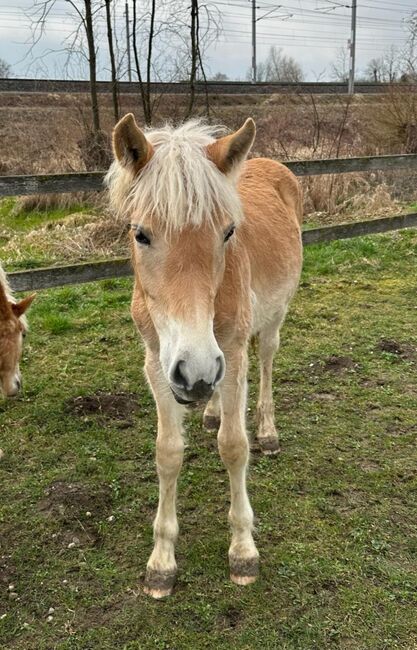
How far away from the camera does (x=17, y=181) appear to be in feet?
15.2

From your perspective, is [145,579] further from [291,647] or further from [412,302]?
[412,302]

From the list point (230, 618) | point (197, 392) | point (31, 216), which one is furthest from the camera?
point (31, 216)

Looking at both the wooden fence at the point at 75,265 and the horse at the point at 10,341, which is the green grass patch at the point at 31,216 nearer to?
the wooden fence at the point at 75,265

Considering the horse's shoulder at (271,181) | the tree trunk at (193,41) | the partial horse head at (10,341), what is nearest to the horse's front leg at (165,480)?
the partial horse head at (10,341)

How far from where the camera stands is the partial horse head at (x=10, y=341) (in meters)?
3.79

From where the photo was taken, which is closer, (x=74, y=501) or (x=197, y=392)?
(x=197, y=392)

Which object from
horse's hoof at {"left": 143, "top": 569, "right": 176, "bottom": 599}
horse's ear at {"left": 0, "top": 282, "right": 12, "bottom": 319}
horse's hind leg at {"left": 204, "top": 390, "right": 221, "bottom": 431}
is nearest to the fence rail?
horse's ear at {"left": 0, "top": 282, "right": 12, "bottom": 319}

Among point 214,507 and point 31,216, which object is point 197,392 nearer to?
point 214,507

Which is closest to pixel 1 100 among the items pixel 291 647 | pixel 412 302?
pixel 412 302

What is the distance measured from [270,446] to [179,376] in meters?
2.01

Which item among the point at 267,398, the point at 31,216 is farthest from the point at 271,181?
the point at 31,216

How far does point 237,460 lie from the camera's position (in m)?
2.76

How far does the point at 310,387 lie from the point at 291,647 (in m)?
2.33

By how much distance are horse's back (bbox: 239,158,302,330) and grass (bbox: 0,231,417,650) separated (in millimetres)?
967
